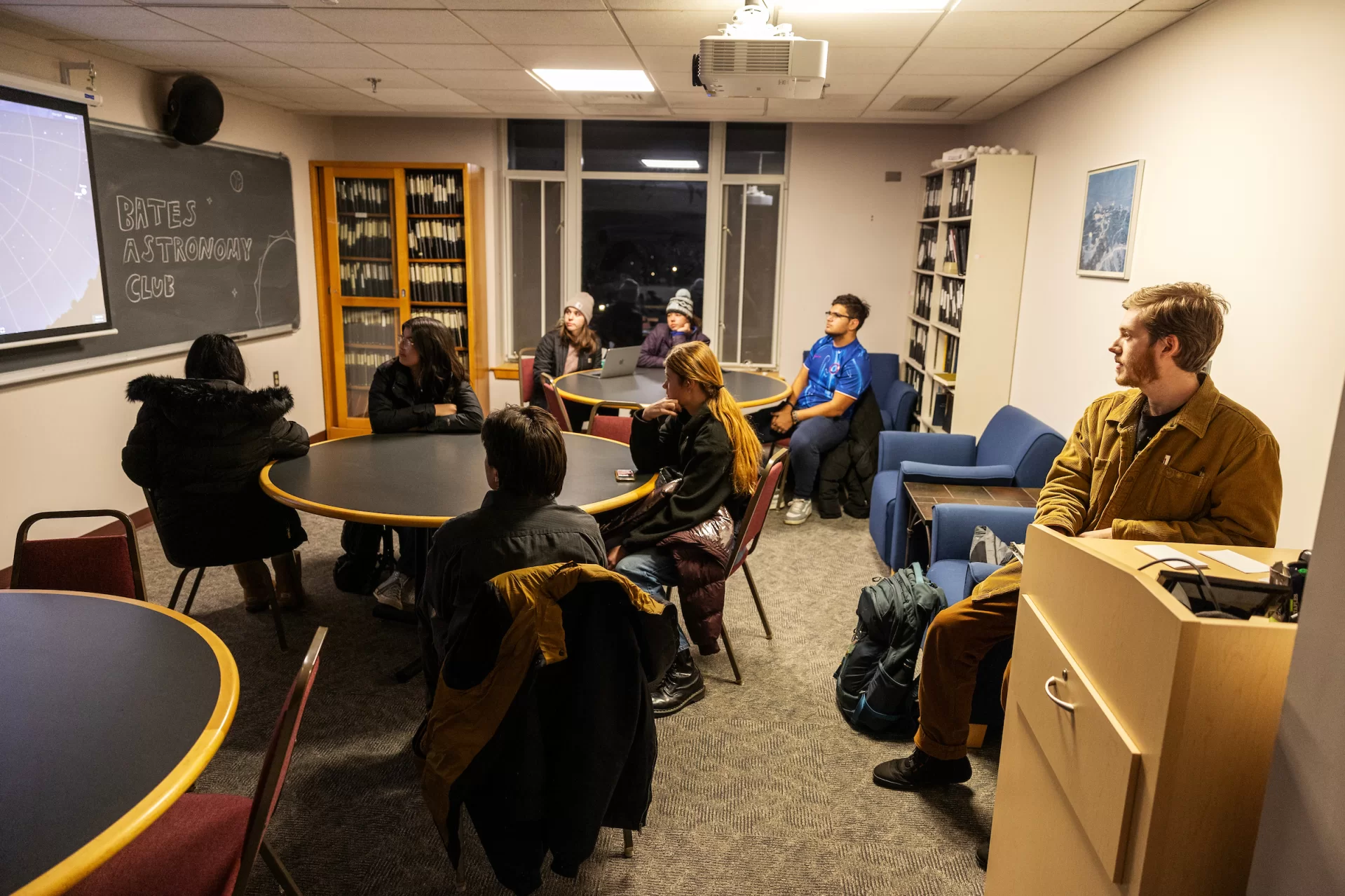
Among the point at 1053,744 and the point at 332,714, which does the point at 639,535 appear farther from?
the point at 1053,744

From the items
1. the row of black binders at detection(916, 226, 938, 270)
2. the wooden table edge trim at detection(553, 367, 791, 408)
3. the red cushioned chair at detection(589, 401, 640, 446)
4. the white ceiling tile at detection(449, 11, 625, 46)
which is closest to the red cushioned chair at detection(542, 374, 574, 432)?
the wooden table edge trim at detection(553, 367, 791, 408)

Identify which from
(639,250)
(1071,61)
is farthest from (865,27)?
(639,250)

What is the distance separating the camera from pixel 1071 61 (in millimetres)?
4039

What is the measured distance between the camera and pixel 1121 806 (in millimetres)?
1231

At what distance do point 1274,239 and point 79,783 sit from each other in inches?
129

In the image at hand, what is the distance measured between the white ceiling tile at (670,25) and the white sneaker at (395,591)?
2.46 metres

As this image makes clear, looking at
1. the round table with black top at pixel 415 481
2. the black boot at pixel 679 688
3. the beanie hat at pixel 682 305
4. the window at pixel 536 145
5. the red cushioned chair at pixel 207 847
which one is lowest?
the black boot at pixel 679 688

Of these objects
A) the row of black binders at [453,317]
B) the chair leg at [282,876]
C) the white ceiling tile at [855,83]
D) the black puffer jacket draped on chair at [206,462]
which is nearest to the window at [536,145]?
the row of black binders at [453,317]

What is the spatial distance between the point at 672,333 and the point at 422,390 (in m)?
2.51

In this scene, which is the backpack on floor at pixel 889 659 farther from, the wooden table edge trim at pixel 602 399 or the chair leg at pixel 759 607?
the wooden table edge trim at pixel 602 399

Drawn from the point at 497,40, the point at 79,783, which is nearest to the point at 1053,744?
the point at 79,783

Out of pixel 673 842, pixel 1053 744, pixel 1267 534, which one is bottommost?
pixel 673 842

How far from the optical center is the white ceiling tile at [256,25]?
3.50m

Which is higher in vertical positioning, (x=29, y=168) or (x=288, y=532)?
(x=29, y=168)
